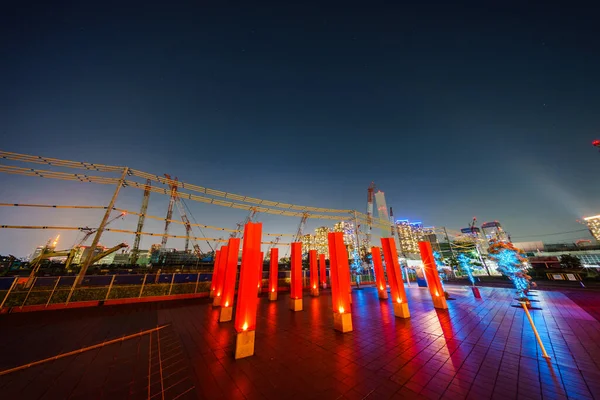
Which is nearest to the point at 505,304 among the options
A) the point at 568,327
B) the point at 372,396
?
the point at 568,327

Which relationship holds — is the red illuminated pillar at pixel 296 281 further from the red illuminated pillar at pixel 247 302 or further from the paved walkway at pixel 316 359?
the red illuminated pillar at pixel 247 302

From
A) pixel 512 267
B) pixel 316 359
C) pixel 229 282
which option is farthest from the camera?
pixel 512 267

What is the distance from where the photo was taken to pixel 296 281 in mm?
11703

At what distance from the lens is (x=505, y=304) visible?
38.0 ft

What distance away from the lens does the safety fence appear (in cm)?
1069

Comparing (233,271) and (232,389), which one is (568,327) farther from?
(233,271)

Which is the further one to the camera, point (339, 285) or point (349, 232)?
point (349, 232)

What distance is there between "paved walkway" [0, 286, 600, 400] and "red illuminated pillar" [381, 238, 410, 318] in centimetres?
55

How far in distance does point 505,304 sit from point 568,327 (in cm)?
514

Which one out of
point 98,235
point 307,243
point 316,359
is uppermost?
point 307,243

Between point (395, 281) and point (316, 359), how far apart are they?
248 inches

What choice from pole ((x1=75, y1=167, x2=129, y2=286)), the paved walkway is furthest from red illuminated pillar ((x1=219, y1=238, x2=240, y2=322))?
pole ((x1=75, y1=167, x2=129, y2=286))

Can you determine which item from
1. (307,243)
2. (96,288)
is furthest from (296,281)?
(307,243)

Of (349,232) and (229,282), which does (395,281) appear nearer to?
(229,282)
